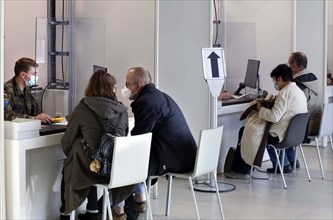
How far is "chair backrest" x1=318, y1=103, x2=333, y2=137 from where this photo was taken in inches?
262

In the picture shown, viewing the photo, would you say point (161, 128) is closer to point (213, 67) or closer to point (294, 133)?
point (213, 67)

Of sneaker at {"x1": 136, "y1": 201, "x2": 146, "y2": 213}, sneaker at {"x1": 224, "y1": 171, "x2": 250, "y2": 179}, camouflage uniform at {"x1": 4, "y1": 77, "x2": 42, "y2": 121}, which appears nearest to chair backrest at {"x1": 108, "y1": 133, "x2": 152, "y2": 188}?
sneaker at {"x1": 136, "y1": 201, "x2": 146, "y2": 213}

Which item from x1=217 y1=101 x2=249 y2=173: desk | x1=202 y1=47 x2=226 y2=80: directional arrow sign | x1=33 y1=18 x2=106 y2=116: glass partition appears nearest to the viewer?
x1=202 y1=47 x2=226 y2=80: directional arrow sign

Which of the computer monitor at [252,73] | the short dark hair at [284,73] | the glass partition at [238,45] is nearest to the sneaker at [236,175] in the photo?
the short dark hair at [284,73]

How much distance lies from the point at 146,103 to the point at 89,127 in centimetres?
54

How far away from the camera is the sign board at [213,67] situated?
18.9 ft

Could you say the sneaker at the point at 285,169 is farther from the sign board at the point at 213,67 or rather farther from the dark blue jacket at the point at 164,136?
the dark blue jacket at the point at 164,136

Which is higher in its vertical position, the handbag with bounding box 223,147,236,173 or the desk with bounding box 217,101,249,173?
the desk with bounding box 217,101,249,173

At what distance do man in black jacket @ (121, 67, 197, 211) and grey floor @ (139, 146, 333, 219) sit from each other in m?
0.55

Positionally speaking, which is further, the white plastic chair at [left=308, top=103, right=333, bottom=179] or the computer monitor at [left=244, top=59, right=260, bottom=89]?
the computer monitor at [left=244, top=59, right=260, bottom=89]

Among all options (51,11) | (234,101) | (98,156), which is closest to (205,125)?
(234,101)

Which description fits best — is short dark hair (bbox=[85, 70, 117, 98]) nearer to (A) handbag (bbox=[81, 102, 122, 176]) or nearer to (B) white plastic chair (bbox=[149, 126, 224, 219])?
(A) handbag (bbox=[81, 102, 122, 176])

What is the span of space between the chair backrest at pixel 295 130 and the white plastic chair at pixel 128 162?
226 cm

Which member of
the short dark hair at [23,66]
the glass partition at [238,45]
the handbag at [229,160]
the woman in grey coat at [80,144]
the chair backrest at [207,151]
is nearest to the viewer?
the woman in grey coat at [80,144]
